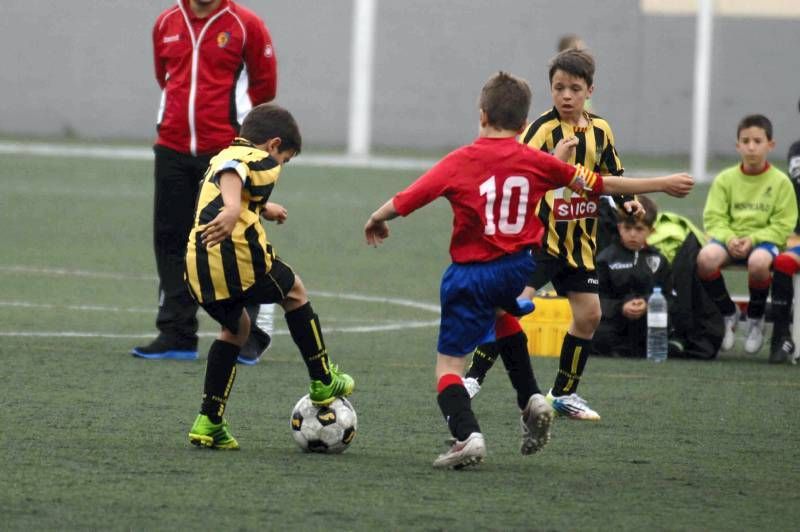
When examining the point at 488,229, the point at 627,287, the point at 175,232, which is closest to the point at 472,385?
the point at 488,229

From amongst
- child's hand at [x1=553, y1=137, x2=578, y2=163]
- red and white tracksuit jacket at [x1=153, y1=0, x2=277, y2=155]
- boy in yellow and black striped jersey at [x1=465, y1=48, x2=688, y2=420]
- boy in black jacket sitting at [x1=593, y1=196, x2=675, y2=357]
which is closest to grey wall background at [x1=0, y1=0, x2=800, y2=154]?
boy in black jacket sitting at [x1=593, y1=196, x2=675, y2=357]

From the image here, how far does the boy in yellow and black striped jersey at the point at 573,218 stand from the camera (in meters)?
7.23

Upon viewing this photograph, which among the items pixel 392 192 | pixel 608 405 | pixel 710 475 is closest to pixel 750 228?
pixel 608 405

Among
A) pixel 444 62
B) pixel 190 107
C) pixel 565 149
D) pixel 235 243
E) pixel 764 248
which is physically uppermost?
pixel 444 62

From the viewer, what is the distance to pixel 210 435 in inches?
239

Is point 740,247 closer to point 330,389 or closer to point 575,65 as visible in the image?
point 575,65

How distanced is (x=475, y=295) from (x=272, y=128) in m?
1.03

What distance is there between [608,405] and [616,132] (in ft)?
71.0

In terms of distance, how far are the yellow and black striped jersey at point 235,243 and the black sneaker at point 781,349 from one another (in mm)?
4444

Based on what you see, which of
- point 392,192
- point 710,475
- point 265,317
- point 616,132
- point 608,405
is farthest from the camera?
Result: point 616,132

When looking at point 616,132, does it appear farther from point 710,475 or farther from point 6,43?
Answer: point 710,475

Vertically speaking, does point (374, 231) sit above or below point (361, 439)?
above

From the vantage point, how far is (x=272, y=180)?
6.19 m

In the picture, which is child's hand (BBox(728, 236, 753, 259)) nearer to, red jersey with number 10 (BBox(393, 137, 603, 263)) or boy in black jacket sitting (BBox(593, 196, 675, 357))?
boy in black jacket sitting (BBox(593, 196, 675, 357))
